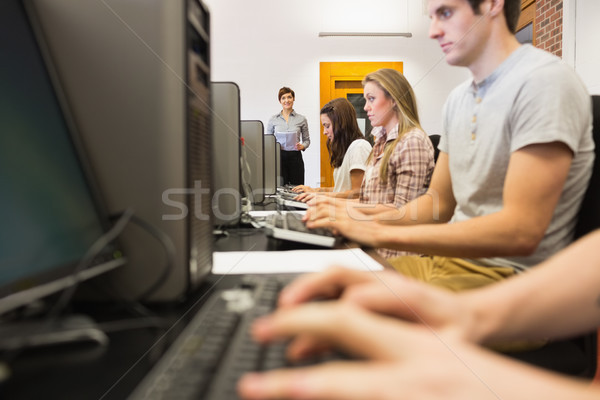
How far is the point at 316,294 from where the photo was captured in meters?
0.36

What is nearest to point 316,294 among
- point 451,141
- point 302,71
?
point 451,141

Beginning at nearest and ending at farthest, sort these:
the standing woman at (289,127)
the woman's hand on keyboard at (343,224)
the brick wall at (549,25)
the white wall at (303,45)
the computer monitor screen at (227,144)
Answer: the woman's hand on keyboard at (343,224)
the computer monitor screen at (227,144)
the brick wall at (549,25)
the standing woman at (289,127)
the white wall at (303,45)

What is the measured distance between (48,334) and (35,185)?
17 centimetres

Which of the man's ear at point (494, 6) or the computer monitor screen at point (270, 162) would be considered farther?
the computer monitor screen at point (270, 162)

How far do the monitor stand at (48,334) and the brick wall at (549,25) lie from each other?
163 inches

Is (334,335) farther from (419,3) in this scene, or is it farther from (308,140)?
(419,3)

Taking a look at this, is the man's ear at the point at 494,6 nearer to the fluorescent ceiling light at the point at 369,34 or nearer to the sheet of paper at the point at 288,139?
the sheet of paper at the point at 288,139

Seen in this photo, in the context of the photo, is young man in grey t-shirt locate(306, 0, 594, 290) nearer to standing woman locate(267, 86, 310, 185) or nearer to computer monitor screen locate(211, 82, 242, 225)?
computer monitor screen locate(211, 82, 242, 225)

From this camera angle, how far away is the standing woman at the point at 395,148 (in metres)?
1.50

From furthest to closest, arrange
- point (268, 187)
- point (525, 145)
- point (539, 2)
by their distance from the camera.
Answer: point (539, 2)
point (268, 187)
point (525, 145)

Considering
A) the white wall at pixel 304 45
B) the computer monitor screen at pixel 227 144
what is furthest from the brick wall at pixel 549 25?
the computer monitor screen at pixel 227 144

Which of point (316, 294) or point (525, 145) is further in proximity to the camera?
point (525, 145)

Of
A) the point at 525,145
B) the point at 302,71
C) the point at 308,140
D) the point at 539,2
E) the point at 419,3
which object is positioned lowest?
the point at 525,145

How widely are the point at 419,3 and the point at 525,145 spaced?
4.72m
